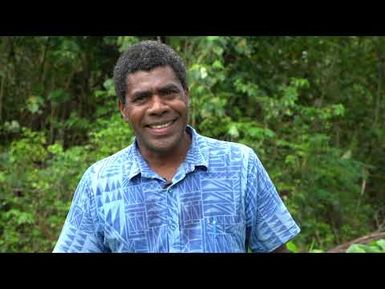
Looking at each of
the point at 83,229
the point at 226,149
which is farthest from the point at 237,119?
the point at 83,229

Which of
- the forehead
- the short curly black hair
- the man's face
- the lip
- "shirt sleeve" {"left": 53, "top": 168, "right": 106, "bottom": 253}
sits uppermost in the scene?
the short curly black hair

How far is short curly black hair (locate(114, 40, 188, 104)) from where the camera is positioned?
2.00m

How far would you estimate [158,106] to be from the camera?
1.96m

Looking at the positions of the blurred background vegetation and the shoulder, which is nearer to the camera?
the shoulder

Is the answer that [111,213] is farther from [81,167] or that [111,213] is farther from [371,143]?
[371,143]

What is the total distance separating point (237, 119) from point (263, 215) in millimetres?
4263

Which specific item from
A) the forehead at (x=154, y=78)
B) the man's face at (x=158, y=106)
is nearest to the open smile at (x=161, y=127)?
the man's face at (x=158, y=106)

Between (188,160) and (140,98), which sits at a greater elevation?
(140,98)

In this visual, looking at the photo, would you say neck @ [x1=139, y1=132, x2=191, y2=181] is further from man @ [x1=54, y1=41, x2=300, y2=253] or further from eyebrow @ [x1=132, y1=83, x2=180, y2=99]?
eyebrow @ [x1=132, y1=83, x2=180, y2=99]

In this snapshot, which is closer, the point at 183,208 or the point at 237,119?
the point at 183,208

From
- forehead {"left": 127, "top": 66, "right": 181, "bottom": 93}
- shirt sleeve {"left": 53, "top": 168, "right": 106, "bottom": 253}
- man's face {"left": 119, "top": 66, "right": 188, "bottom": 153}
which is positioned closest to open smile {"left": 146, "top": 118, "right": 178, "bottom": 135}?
man's face {"left": 119, "top": 66, "right": 188, "bottom": 153}

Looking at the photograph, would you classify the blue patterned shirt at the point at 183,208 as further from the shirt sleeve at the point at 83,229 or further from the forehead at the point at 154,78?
the forehead at the point at 154,78

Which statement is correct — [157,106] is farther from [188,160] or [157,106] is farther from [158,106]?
[188,160]

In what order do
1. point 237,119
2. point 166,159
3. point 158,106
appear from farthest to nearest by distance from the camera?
point 237,119 → point 166,159 → point 158,106
